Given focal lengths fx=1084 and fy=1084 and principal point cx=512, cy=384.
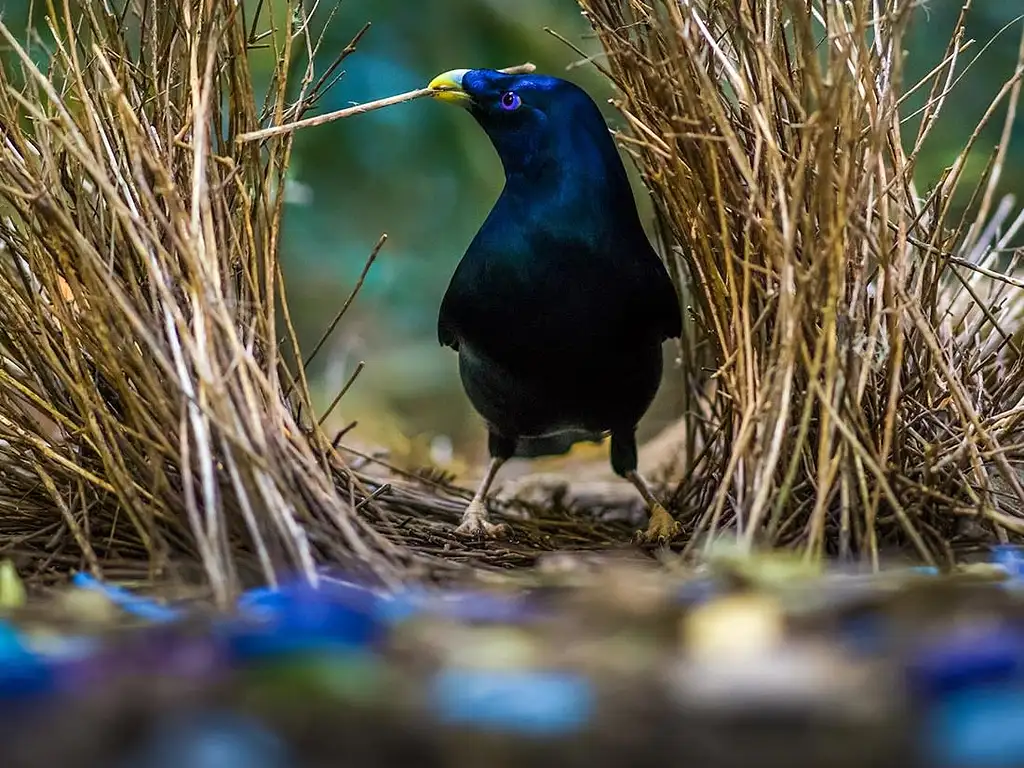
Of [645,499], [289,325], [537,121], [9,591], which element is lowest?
[645,499]

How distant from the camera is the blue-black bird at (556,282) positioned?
173cm

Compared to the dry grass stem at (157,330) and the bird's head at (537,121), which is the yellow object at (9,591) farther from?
the bird's head at (537,121)

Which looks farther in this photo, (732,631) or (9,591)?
(9,591)

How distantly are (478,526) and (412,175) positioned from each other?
2.75 m

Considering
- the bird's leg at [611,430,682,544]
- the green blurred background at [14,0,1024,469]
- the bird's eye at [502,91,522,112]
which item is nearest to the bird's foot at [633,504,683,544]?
the bird's leg at [611,430,682,544]

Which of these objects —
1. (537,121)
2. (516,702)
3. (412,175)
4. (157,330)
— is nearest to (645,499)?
(537,121)

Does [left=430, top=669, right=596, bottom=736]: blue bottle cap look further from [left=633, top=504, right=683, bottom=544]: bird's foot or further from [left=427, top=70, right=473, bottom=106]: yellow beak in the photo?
[left=427, top=70, right=473, bottom=106]: yellow beak

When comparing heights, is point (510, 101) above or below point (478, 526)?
above

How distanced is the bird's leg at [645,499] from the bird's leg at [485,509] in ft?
0.71

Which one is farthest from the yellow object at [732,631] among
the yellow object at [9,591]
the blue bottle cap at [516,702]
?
the yellow object at [9,591]

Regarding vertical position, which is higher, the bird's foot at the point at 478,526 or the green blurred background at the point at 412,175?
the green blurred background at the point at 412,175

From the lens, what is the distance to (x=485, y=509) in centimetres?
195

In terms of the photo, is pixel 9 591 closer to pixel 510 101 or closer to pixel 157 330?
pixel 157 330

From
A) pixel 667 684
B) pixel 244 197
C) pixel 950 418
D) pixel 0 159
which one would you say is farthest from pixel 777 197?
pixel 0 159
